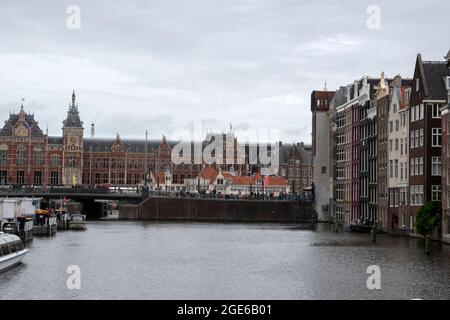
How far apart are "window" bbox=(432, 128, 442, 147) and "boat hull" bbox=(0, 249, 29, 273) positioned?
44086 mm

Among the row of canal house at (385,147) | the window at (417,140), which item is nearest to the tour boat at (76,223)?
the row of canal house at (385,147)

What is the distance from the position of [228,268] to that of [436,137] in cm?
3653

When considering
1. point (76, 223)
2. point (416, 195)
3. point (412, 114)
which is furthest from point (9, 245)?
point (76, 223)

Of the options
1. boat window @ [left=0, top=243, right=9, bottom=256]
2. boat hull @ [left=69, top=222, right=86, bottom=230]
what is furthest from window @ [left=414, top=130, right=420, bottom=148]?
boat window @ [left=0, top=243, right=9, bottom=256]

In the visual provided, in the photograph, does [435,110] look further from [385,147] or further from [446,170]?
[385,147]

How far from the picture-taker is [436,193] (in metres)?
89.1

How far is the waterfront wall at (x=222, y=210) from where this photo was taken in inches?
5709

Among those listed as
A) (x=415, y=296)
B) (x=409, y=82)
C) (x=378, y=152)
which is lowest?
(x=415, y=296)

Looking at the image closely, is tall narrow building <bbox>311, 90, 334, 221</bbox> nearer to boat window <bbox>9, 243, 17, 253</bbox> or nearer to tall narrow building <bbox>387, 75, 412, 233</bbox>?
tall narrow building <bbox>387, 75, 412, 233</bbox>

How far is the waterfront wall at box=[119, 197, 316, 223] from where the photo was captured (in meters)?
145
